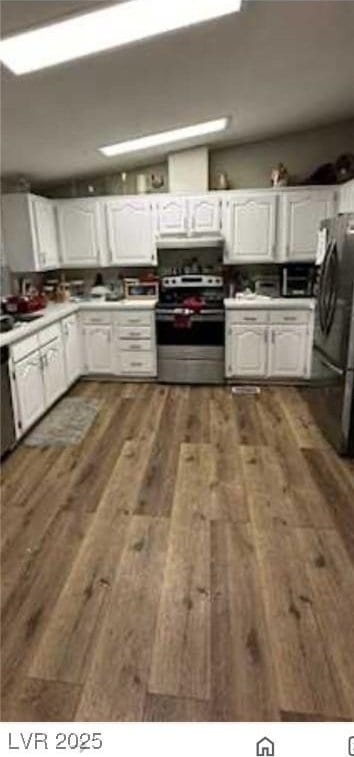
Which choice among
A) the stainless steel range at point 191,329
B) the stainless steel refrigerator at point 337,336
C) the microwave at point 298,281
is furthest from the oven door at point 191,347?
the stainless steel refrigerator at point 337,336

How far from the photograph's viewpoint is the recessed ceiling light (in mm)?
3592

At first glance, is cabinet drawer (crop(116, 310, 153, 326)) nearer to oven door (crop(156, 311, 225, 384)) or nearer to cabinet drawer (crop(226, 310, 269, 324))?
oven door (crop(156, 311, 225, 384))

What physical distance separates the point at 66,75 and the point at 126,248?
2498 mm

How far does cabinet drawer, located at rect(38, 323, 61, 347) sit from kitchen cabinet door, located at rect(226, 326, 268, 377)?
1634mm

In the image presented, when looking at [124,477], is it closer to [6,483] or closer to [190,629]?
[6,483]

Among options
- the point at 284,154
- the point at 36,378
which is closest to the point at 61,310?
the point at 36,378

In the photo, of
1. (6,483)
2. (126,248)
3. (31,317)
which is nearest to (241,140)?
(126,248)

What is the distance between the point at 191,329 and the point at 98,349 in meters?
1.02

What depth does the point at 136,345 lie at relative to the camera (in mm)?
4543

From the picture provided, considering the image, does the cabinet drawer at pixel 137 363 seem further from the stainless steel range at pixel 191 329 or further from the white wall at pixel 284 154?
the white wall at pixel 284 154

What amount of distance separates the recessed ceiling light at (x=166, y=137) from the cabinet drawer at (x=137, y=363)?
1.88 meters

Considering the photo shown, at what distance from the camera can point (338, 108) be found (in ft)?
12.0

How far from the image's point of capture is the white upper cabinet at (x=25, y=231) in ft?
A: 13.5

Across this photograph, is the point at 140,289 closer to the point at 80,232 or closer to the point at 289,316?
the point at 80,232
